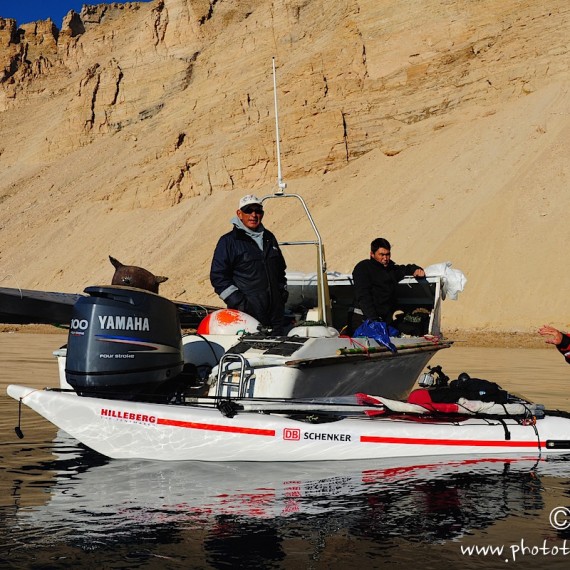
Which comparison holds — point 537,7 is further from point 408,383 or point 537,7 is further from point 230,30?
point 408,383

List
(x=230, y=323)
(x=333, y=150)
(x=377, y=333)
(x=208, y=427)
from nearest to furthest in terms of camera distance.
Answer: (x=208, y=427) → (x=230, y=323) → (x=377, y=333) → (x=333, y=150)

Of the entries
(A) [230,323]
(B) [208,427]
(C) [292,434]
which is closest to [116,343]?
(B) [208,427]

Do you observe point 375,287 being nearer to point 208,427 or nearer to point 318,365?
point 318,365

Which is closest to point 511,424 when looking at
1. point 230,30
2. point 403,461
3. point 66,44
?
point 403,461

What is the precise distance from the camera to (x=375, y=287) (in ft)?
30.6

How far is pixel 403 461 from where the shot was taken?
647 cm

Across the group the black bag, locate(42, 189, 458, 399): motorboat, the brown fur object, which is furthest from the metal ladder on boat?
the black bag

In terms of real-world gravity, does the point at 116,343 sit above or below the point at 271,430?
above

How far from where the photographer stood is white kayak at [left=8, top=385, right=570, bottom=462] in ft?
20.2

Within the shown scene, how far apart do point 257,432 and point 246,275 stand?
195 cm

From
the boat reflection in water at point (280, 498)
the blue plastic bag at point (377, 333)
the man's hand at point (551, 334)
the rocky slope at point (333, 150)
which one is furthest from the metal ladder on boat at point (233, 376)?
the rocky slope at point (333, 150)

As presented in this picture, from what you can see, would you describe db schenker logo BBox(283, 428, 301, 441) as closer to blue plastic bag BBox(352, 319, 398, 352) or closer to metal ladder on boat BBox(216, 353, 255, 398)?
metal ladder on boat BBox(216, 353, 255, 398)

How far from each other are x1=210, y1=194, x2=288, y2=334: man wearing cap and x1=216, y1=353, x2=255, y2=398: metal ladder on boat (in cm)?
98

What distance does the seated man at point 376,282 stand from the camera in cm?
915
